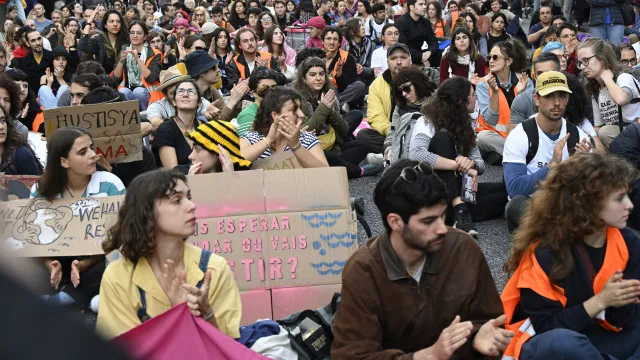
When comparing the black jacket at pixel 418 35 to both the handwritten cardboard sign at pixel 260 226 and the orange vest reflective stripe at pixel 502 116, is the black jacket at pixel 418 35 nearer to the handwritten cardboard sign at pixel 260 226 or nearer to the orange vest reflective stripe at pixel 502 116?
the orange vest reflective stripe at pixel 502 116

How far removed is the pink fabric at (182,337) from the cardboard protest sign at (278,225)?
56.0 inches

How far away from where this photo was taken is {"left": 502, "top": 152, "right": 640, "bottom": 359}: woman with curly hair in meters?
3.75

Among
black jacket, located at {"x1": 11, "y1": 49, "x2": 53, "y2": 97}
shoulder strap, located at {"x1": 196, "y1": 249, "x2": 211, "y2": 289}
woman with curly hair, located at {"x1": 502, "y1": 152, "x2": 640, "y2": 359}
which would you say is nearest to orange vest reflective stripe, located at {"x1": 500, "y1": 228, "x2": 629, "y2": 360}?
woman with curly hair, located at {"x1": 502, "y1": 152, "x2": 640, "y2": 359}

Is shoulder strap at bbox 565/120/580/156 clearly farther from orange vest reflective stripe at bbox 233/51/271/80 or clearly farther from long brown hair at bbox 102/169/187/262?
orange vest reflective stripe at bbox 233/51/271/80

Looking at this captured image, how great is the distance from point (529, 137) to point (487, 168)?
8.99 feet

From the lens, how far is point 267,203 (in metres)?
5.13

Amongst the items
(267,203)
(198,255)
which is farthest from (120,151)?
(198,255)

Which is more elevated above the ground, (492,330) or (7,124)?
(7,124)

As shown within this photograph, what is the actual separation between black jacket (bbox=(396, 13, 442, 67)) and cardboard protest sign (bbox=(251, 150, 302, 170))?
27.3 ft

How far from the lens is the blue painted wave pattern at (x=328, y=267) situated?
506 cm

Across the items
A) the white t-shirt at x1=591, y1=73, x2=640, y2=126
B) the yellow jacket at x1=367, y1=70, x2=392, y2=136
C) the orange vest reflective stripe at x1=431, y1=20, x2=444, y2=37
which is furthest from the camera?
the orange vest reflective stripe at x1=431, y1=20, x2=444, y2=37

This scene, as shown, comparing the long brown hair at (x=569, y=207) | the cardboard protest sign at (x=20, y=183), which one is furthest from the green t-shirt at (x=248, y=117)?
the long brown hair at (x=569, y=207)

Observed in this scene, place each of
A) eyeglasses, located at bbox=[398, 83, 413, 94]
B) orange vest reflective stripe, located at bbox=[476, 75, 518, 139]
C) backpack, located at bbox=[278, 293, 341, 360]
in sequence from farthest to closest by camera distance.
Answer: orange vest reflective stripe, located at bbox=[476, 75, 518, 139], eyeglasses, located at bbox=[398, 83, 413, 94], backpack, located at bbox=[278, 293, 341, 360]

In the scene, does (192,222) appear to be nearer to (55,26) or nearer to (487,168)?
(487,168)
